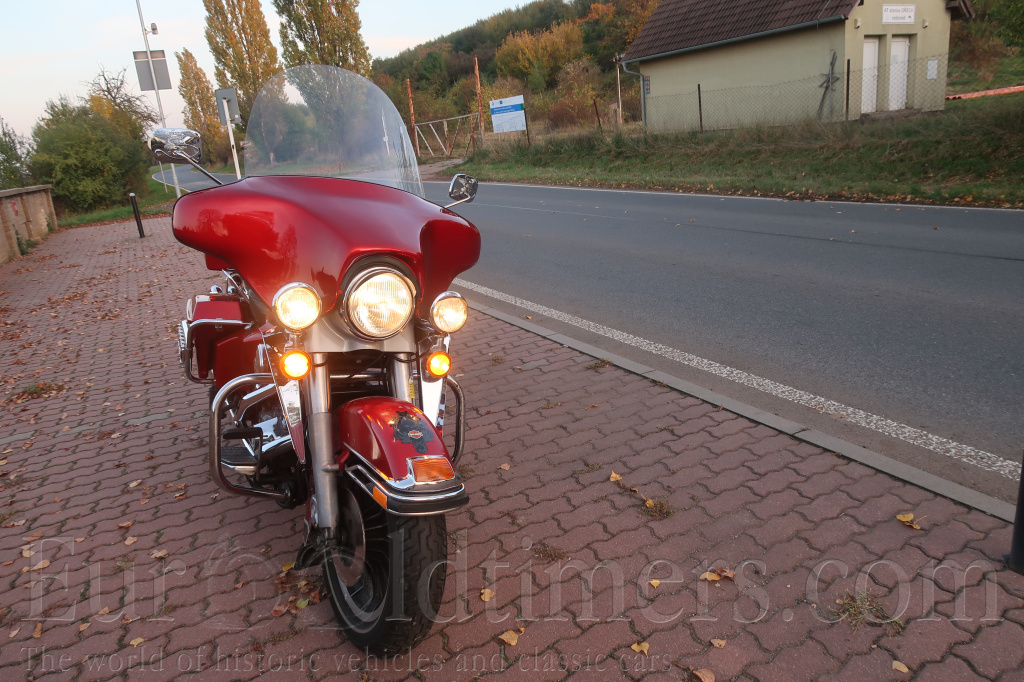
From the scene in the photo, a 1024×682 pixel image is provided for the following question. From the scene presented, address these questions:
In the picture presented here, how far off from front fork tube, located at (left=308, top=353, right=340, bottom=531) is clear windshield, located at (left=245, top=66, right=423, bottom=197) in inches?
46.0

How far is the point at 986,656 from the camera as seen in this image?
7.84ft

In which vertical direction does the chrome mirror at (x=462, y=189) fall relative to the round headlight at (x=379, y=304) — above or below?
above

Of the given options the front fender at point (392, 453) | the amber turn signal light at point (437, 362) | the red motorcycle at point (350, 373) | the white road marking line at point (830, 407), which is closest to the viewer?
the front fender at point (392, 453)

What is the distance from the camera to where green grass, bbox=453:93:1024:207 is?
12.8 meters

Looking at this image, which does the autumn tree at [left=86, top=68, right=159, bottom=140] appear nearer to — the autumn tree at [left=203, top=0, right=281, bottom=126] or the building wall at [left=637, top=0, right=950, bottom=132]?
the autumn tree at [left=203, top=0, right=281, bottom=126]

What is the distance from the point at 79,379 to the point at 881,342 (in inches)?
258

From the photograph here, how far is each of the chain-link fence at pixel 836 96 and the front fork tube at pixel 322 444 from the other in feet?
63.2

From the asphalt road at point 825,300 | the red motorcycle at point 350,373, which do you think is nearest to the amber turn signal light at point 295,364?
the red motorcycle at point 350,373

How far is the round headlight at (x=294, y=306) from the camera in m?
2.32

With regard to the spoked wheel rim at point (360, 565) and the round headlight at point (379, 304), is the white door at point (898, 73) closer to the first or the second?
the round headlight at point (379, 304)

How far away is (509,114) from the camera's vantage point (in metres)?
28.1

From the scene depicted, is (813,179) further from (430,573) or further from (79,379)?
(430,573)

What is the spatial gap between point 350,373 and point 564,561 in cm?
122

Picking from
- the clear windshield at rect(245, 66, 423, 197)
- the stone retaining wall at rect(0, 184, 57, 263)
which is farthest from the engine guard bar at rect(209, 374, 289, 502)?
the stone retaining wall at rect(0, 184, 57, 263)
